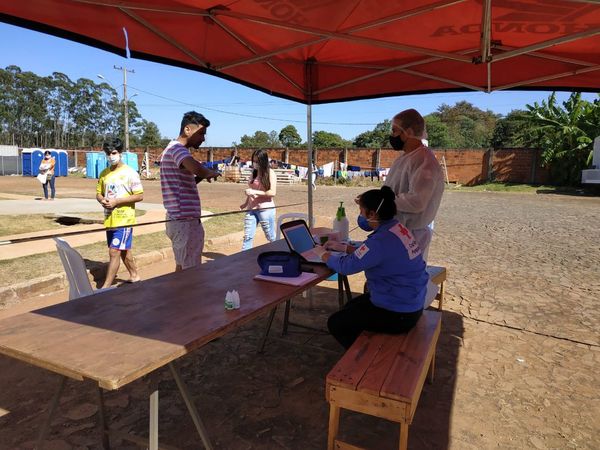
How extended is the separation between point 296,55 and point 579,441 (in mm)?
3841

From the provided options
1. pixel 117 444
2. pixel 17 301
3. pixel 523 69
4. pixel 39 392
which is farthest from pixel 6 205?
pixel 523 69

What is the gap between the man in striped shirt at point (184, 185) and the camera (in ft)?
11.3

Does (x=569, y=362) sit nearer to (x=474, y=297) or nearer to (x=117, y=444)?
(x=474, y=297)

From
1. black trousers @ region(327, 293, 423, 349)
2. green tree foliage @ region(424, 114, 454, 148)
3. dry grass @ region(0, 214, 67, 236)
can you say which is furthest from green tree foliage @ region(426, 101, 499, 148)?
black trousers @ region(327, 293, 423, 349)

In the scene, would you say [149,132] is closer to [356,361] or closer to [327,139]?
[327,139]

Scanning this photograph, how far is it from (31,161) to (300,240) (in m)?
34.7

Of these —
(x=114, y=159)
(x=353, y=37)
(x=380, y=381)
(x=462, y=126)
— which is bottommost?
(x=380, y=381)

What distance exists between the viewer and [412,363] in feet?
7.69

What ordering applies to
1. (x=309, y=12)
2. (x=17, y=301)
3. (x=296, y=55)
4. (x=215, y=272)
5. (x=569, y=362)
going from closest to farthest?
(x=309, y=12) < (x=215, y=272) < (x=569, y=362) < (x=296, y=55) < (x=17, y=301)

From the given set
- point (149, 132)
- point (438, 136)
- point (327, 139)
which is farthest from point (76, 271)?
point (149, 132)

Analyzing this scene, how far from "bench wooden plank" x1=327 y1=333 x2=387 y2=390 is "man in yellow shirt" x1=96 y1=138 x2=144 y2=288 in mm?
3124

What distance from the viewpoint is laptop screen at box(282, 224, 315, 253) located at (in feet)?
11.0

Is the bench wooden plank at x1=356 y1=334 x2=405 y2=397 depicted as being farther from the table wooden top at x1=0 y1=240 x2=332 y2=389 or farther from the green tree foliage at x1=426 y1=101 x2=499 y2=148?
the green tree foliage at x1=426 y1=101 x2=499 y2=148

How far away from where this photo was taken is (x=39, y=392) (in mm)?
2996
